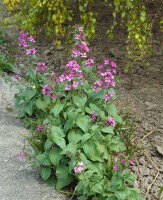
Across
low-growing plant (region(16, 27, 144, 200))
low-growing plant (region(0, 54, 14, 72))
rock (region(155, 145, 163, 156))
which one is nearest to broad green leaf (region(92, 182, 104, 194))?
low-growing plant (region(16, 27, 144, 200))

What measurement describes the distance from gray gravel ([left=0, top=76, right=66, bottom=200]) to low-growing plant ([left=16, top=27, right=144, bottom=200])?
6 centimetres

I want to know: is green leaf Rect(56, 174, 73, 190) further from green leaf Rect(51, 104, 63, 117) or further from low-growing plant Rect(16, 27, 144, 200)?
green leaf Rect(51, 104, 63, 117)

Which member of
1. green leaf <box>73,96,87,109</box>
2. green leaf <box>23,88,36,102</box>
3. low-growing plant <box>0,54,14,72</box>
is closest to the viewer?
green leaf <box>73,96,87,109</box>

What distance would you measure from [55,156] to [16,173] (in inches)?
10.1

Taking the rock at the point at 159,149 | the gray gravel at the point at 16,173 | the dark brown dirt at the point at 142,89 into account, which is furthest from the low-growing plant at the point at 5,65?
the rock at the point at 159,149

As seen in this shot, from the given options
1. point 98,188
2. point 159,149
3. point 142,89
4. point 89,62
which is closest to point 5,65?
point 142,89

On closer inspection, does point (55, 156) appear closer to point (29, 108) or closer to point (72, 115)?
point (72, 115)

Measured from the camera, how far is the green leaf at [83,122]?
7.88 ft

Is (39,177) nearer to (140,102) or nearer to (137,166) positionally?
(137,166)

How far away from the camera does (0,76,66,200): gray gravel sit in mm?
2320

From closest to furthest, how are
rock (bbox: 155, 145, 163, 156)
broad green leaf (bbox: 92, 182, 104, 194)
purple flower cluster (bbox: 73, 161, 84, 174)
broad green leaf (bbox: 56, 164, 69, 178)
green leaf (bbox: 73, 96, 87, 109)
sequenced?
purple flower cluster (bbox: 73, 161, 84, 174), broad green leaf (bbox: 92, 182, 104, 194), broad green leaf (bbox: 56, 164, 69, 178), green leaf (bbox: 73, 96, 87, 109), rock (bbox: 155, 145, 163, 156)

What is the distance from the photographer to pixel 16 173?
2459 mm

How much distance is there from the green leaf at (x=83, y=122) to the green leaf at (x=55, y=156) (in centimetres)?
16

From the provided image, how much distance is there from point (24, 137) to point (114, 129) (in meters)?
0.52
